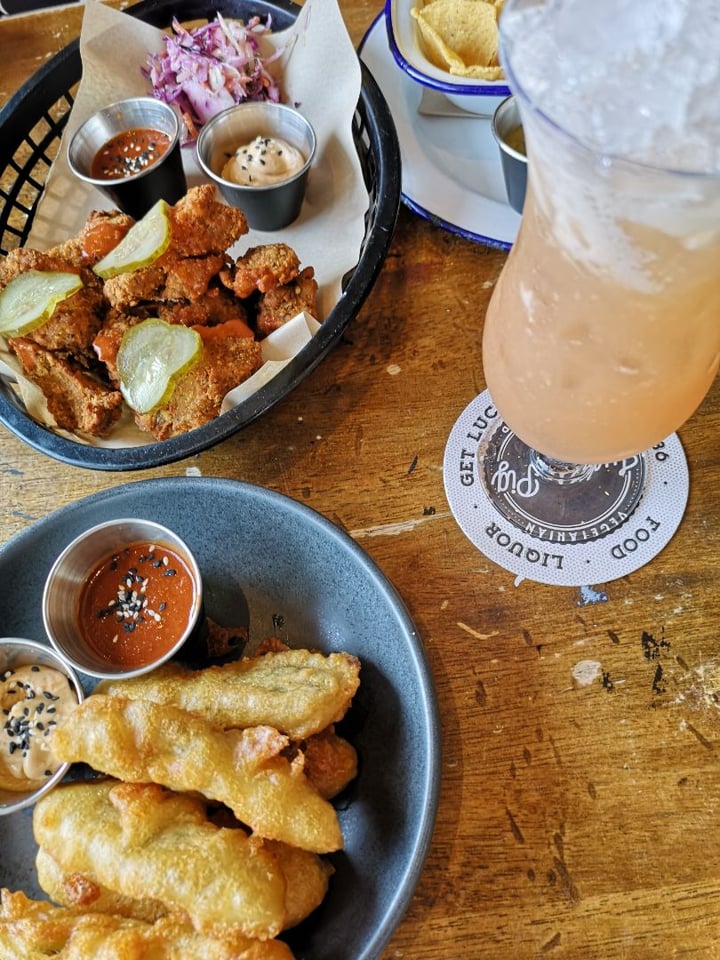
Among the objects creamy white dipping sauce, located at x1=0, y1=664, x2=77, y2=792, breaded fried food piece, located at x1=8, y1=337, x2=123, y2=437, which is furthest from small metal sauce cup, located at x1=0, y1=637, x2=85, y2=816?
breaded fried food piece, located at x1=8, y1=337, x2=123, y2=437

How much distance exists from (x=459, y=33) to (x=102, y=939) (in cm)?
205

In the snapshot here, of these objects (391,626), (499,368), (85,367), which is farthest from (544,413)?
(85,367)

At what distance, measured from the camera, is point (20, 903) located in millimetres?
1159

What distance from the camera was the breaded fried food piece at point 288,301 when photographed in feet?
5.68

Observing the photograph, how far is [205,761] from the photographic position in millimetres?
1156

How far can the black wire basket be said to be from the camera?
1.50 meters

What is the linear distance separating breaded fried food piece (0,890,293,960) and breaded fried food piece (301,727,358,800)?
23 cm

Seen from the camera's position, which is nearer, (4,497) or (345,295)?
(345,295)

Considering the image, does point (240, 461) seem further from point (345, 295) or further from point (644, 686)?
point (644, 686)

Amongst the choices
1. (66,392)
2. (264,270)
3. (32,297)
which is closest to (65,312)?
(32,297)

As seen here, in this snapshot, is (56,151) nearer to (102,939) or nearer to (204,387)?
(204,387)

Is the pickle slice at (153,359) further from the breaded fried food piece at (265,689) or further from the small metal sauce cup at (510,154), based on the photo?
the small metal sauce cup at (510,154)

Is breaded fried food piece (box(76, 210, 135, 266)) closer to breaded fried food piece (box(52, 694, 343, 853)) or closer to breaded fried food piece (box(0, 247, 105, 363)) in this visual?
breaded fried food piece (box(0, 247, 105, 363))

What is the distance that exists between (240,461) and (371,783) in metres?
0.72
